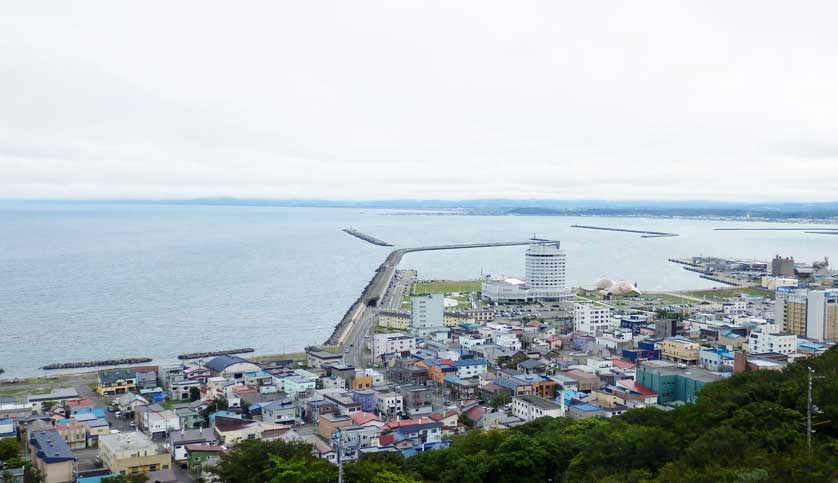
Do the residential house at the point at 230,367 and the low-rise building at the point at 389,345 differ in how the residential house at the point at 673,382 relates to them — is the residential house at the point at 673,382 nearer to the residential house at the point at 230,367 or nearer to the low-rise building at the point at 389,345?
the low-rise building at the point at 389,345

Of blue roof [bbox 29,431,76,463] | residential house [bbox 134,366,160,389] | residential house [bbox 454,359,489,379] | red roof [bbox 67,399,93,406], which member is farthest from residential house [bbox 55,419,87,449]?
residential house [bbox 454,359,489,379]

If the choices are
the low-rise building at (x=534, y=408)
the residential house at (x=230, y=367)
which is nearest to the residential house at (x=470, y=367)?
the low-rise building at (x=534, y=408)

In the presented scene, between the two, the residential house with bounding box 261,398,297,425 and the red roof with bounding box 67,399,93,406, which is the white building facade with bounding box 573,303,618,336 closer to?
the residential house with bounding box 261,398,297,425

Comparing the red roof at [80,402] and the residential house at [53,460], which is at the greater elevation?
the residential house at [53,460]

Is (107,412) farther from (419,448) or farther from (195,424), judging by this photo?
(419,448)

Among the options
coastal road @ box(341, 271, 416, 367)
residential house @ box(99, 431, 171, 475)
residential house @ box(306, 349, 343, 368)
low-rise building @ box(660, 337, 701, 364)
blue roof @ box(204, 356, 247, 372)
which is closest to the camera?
residential house @ box(99, 431, 171, 475)

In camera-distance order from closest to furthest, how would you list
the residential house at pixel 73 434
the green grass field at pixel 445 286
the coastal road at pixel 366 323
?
the residential house at pixel 73 434, the coastal road at pixel 366 323, the green grass field at pixel 445 286
